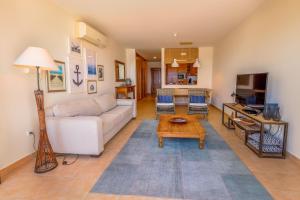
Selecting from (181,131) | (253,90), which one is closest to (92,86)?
(181,131)

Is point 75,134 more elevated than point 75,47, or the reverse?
point 75,47

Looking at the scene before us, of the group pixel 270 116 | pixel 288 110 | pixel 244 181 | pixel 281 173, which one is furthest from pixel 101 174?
pixel 288 110

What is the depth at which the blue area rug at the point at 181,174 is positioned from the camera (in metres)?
1.78

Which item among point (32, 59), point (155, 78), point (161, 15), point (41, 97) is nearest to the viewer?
point (32, 59)

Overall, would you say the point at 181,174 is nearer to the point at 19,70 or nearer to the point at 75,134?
the point at 75,134

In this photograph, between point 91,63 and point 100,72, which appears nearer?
point 91,63

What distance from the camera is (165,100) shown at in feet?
17.7

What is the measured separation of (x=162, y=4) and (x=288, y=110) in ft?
8.86

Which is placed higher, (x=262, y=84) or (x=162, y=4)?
(x=162, y=4)

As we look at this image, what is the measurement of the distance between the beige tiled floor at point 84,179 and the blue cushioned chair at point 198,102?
2.32 metres

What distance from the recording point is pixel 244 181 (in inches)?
77.5

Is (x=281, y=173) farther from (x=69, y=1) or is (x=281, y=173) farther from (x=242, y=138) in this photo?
(x=69, y=1)

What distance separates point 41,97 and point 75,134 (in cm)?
70

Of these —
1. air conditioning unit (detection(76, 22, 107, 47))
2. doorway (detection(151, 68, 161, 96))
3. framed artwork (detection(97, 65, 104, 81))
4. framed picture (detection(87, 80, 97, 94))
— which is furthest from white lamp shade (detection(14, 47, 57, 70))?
doorway (detection(151, 68, 161, 96))
